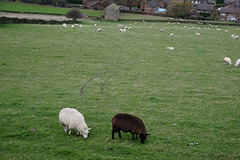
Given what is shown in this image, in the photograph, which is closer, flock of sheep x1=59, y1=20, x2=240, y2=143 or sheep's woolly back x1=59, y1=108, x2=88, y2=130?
flock of sheep x1=59, y1=20, x2=240, y2=143

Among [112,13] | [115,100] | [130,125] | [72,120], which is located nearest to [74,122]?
[72,120]

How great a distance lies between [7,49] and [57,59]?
19.9ft

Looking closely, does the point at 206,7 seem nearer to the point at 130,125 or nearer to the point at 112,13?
the point at 112,13

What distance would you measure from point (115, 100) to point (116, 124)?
3.97m

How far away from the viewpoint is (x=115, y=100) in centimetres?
1187

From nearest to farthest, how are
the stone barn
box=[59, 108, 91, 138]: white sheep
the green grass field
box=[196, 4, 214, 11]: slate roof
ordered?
1. the green grass field
2. box=[59, 108, 91, 138]: white sheep
3. the stone barn
4. box=[196, 4, 214, 11]: slate roof

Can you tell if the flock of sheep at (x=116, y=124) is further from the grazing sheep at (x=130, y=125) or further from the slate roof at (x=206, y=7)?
the slate roof at (x=206, y=7)

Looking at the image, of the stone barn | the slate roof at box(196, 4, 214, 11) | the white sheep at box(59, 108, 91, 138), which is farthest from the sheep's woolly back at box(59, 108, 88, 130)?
the slate roof at box(196, 4, 214, 11)

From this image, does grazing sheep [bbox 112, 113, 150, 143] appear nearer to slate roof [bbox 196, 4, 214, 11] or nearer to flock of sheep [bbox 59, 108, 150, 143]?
flock of sheep [bbox 59, 108, 150, 143]

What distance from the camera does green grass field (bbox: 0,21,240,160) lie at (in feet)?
25.5

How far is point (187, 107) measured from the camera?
37.2 feet

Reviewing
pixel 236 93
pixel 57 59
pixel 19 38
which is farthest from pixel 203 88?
pixel 19 38

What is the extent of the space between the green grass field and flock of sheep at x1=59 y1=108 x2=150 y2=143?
33 centimetres

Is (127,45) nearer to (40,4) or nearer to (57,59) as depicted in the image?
(57,59)
